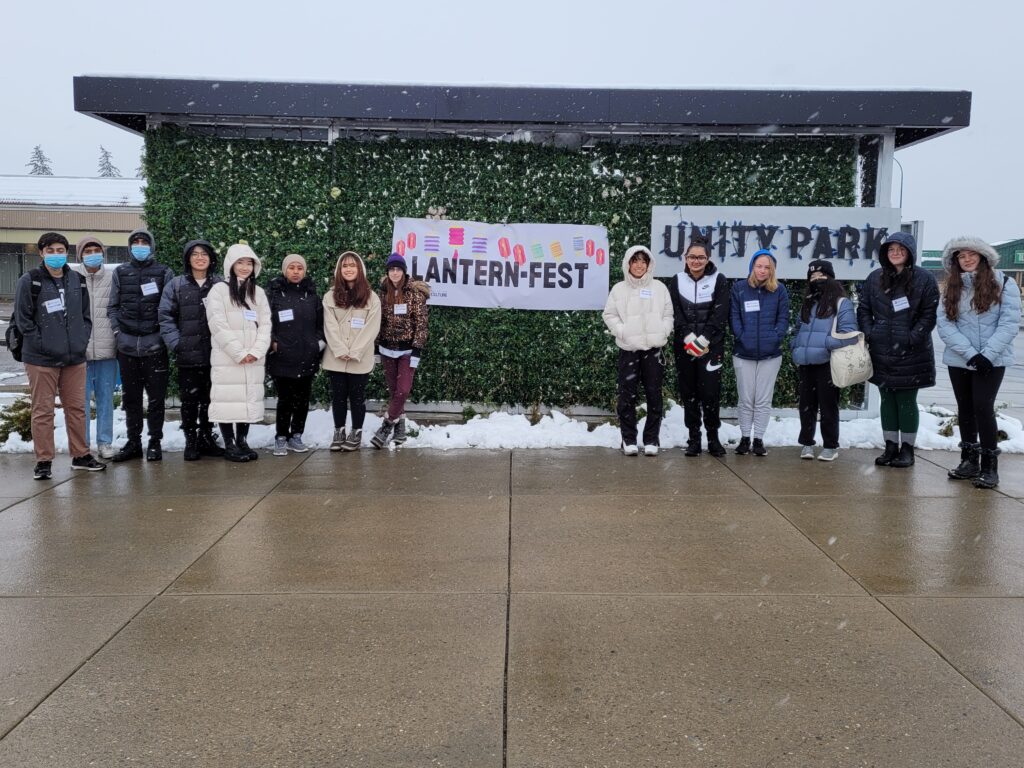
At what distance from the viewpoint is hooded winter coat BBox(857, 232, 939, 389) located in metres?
6.88

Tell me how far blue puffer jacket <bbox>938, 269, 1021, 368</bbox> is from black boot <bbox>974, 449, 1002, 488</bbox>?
0.66 metres

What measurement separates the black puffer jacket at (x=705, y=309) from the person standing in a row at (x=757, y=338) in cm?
20

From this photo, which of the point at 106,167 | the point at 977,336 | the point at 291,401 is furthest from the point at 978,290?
the point at 106,167

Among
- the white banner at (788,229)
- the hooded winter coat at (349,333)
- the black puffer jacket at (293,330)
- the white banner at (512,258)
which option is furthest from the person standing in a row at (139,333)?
the white banner at (788,229)

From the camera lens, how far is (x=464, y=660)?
136 inches

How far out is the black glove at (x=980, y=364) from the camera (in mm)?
6328

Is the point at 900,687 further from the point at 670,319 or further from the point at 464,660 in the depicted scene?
the point at 670,319

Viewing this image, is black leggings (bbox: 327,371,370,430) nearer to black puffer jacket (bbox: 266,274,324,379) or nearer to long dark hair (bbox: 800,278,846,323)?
black puffer jacket (bbox: 266,274,324,379)

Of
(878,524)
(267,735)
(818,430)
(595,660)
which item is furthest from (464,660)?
(818,430)

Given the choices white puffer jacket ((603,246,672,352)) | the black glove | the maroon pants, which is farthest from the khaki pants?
the black glove

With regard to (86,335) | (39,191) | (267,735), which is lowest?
(267,735)

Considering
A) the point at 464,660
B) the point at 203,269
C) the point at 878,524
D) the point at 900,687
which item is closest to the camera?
the point at 900,687

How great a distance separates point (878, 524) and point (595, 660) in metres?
2.82

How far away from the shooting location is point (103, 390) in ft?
24.1
